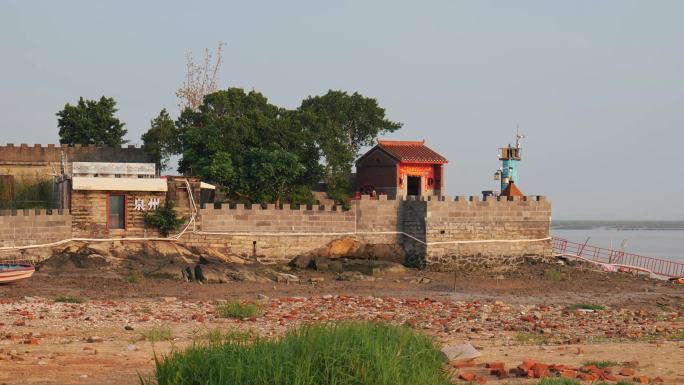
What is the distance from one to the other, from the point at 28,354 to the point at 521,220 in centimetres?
2559

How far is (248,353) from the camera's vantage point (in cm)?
958

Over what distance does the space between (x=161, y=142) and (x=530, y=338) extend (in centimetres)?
2832

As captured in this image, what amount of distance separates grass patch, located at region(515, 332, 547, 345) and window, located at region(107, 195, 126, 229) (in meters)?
17.8

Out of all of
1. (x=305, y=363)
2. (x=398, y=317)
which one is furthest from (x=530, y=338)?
(x=305, y=363)

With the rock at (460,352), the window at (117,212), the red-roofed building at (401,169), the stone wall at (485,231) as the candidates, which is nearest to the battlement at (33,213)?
the window at (117,212)

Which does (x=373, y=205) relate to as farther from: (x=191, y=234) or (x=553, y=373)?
(x=553, y=373)

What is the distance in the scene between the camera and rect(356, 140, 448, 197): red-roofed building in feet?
137

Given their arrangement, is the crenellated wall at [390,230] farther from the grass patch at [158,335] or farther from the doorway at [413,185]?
the grass patch at [158,335]

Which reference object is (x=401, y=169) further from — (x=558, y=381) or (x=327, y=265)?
(x=558, y=381)

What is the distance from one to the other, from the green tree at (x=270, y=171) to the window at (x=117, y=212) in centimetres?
Answer: 623

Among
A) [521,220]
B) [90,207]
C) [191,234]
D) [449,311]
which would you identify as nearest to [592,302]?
[449,311]

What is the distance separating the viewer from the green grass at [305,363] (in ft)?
30.0

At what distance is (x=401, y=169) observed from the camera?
4203cm

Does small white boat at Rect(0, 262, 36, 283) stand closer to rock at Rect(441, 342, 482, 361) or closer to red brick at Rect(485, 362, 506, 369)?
rock at Rect(441, 342, 482, 361)
